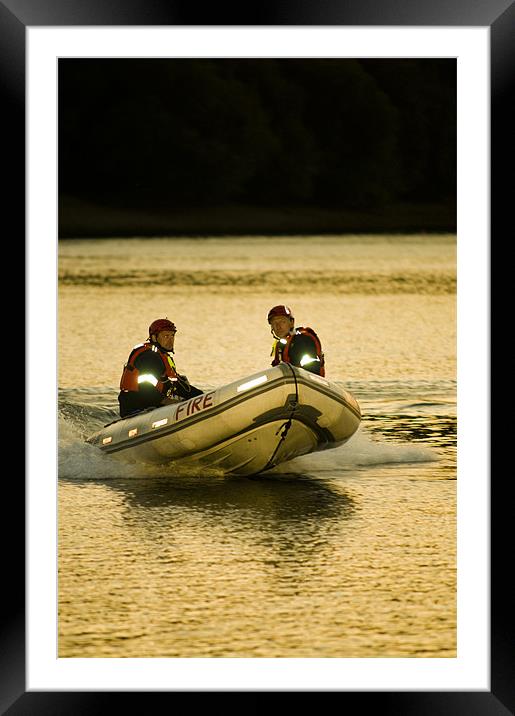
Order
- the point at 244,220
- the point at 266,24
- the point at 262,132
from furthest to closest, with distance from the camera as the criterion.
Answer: the point at 244,220, the point at 262,132, the point at 266,24

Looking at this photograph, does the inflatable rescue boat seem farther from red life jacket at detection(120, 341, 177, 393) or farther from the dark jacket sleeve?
the dark jacket sleeve

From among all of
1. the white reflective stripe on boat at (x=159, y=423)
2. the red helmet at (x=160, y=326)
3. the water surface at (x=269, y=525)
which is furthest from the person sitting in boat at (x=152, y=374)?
the water surface at (x=269, y=525)

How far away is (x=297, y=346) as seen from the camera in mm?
6953

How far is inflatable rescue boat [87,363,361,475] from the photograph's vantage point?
20.7ft

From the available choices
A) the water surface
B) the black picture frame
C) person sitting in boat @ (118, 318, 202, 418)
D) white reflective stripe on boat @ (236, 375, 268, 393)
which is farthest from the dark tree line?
the black picture frame

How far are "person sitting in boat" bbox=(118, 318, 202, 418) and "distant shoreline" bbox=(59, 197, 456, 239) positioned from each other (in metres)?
9.83

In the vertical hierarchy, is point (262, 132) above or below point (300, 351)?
above

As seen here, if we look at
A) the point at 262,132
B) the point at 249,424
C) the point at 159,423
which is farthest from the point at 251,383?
the point at 262,132

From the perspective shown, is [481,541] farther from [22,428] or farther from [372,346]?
[372,346]

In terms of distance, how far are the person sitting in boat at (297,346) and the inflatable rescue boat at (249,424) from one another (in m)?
0.43

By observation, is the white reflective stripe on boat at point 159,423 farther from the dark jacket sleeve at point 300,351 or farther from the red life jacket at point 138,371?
the dark jacket sleeve at point 300,351

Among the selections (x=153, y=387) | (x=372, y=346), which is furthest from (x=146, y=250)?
(x=153, y=387)

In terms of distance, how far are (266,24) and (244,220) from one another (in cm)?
1350

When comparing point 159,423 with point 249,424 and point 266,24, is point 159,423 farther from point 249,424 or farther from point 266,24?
point 266,24
